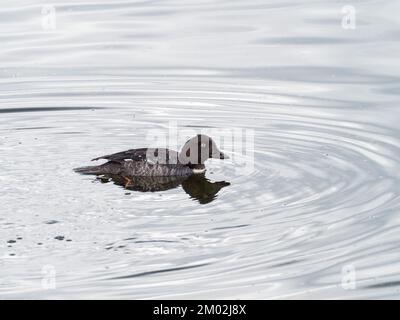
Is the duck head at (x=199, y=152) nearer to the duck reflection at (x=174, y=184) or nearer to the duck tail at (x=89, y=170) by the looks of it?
the duck reflection at (x=174, y=184)

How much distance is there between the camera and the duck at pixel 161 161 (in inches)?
571

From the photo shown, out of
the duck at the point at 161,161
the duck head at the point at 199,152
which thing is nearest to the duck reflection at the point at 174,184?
the duck at the point at 161,161

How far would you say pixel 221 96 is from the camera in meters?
17.7

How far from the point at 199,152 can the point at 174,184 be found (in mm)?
559

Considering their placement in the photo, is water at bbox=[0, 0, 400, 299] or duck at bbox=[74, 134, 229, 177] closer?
water at bbox=[0, 0, 400, 299]

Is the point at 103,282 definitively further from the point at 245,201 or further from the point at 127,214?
the point at 245,201

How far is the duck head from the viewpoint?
14.8m

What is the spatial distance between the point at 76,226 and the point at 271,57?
819 cm

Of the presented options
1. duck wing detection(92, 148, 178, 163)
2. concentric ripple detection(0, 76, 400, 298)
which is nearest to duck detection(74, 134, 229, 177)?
duck wing detection(92, 148, 178, 163)

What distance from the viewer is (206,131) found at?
1620 cm

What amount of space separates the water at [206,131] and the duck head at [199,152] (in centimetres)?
23

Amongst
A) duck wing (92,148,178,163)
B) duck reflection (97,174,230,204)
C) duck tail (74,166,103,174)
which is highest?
duck wing (92,148,178,163)

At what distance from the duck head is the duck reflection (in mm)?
195

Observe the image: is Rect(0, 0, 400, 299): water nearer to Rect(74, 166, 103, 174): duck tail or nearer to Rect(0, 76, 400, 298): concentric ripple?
Rect(0, 76, 400, 298): concentric ripple
